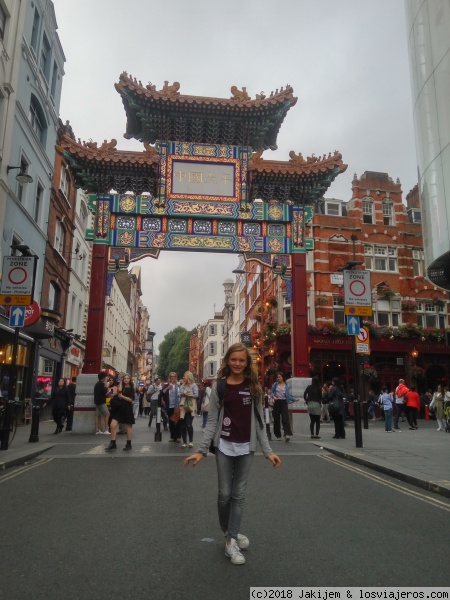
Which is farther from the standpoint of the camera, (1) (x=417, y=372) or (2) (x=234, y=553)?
(1) (x=417, y=372)

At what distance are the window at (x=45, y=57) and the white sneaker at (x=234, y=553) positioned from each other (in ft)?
75.8

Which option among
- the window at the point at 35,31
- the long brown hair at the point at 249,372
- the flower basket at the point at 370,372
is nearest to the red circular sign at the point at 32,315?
the long brown hair at the point at 249,372

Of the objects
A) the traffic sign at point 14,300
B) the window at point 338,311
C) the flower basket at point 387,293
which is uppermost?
the flower basket at point 387,293

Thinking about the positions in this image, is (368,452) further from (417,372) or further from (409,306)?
(409,306)

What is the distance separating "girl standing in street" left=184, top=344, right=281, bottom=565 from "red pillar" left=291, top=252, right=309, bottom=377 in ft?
43.9

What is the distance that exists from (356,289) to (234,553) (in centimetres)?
978

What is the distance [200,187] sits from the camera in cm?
1834

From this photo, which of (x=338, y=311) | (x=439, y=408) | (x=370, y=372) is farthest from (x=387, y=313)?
(x=439, y=408)

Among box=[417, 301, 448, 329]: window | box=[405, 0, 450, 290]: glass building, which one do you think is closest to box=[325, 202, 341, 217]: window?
box=[417, 301, 448, 329]: window

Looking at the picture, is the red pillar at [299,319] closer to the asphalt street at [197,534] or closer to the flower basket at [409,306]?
the asphalt street at [197,534]

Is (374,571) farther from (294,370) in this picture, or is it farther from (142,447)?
(294,370)

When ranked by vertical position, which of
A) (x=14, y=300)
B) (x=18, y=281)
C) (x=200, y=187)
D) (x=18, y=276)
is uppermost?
(x=200, y=187)

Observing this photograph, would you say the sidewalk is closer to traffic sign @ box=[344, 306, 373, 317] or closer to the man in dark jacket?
the man in dark jacket

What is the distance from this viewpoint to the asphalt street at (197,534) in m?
3.75
